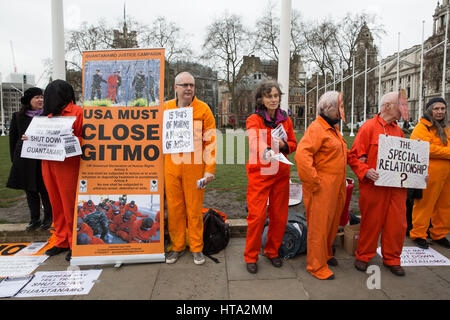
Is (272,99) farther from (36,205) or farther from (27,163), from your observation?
(36,205)

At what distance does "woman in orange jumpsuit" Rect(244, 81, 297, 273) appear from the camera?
3.10 m

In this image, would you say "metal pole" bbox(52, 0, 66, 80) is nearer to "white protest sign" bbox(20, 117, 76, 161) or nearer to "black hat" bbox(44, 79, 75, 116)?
"black hat" bbox(44, 79, 75, 116)

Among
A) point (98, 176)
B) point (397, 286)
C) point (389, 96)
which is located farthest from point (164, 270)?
point (389, 96)

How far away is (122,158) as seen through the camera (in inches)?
135

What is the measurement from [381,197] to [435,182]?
122 cm

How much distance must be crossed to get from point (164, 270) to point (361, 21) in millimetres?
42027

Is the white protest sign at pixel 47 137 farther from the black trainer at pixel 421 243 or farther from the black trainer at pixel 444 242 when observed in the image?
the black trainer at pixel 444 242

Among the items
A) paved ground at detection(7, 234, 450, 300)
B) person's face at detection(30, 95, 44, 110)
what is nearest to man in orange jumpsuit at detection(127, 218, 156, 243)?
paved ground at detection(7, 234, 450, 300)

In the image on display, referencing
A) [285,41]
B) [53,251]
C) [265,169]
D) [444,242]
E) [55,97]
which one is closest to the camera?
[265,169]

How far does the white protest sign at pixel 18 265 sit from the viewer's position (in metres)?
3.13

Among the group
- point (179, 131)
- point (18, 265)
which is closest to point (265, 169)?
point (179, 131)

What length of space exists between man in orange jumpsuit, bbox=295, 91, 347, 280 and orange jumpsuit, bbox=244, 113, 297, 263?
0.89 feet

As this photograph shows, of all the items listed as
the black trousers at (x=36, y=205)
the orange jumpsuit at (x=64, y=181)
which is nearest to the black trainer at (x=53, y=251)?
the orange jumpsuit at (x=64, y=181)
